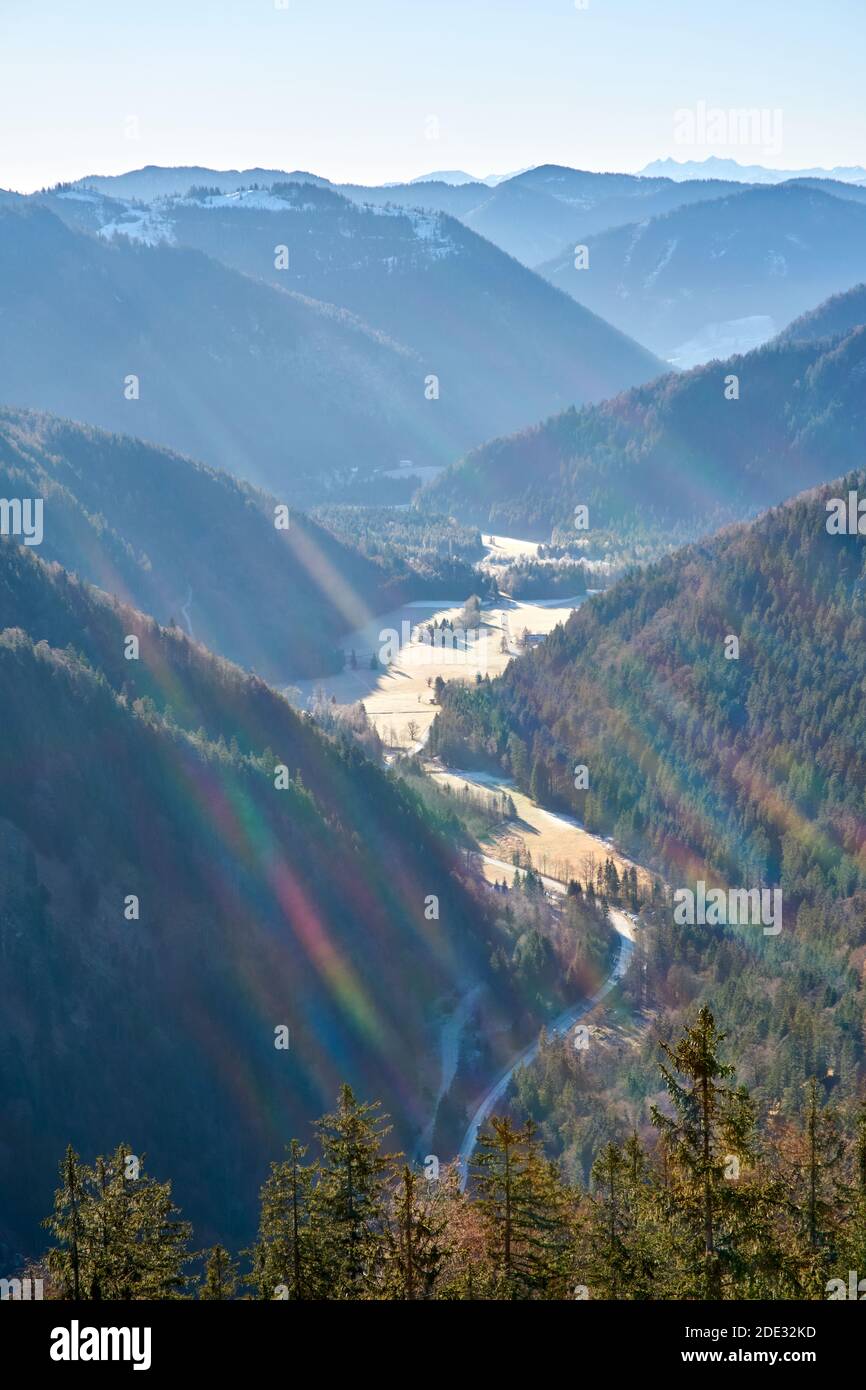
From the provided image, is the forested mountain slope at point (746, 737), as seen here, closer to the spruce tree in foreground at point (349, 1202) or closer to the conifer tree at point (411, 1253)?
the spruce tree in foreground at point (349, 1202)

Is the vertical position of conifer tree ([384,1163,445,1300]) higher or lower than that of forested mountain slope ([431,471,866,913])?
lower

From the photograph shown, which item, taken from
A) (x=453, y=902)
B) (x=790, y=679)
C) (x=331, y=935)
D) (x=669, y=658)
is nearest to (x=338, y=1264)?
(x=331, y=935)

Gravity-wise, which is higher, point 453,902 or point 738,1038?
point 453,902

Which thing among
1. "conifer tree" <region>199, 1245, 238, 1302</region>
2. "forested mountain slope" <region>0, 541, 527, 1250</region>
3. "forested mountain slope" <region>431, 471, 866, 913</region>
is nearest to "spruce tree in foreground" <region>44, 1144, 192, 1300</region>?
"conifer tree" <region>199, 1245, 238, 1302</region>

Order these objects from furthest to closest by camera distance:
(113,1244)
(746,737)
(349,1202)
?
(746,737) → (349,1202) → (113,1244)

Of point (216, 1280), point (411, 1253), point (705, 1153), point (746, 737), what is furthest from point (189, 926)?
point (746, 737)

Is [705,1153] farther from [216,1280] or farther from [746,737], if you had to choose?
[746,737]

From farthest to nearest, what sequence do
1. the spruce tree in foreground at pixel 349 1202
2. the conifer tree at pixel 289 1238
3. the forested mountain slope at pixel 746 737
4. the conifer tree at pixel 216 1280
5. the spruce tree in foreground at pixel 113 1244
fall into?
the forested mountain slope at pixel 746 737
the spruce tree in foreground at pixel 349 1202
the conifer tree at pixel 216 1280
the conifer tree at pixel 289 1238
the spruce tree in foreground at pixel 113 1244

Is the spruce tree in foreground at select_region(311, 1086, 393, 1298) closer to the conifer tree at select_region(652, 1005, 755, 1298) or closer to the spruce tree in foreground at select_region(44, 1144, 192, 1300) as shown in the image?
the spruce tree in foreground at select_region(44, 1144, 192, 1300)

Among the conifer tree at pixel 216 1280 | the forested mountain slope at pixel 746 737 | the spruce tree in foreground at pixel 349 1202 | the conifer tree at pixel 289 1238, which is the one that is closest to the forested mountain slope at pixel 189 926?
the conifer tree at pixel 216 1280

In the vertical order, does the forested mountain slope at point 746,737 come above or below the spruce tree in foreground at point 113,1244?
above
